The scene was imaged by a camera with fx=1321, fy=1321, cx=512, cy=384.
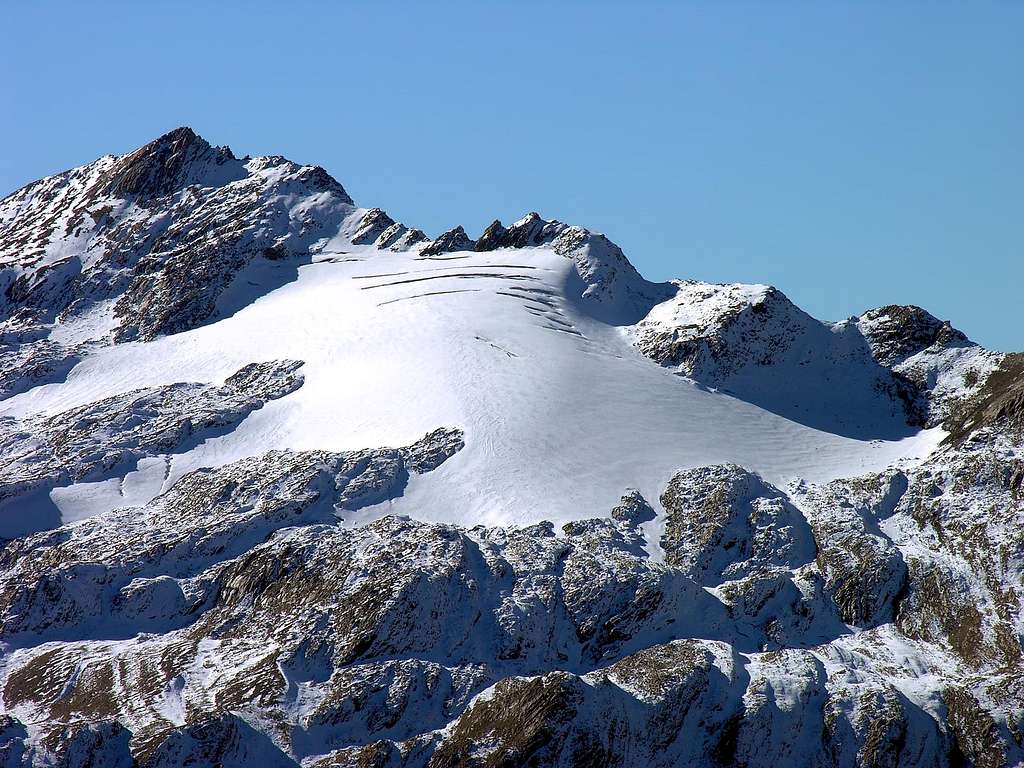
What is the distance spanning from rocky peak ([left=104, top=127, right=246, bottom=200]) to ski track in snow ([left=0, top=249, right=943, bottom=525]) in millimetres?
19475

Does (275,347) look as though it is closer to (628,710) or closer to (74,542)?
(74,542)

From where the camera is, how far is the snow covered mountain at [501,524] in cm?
6084

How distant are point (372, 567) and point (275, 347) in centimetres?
3231

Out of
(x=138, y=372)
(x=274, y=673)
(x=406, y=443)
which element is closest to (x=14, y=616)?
(x=274, y=673)

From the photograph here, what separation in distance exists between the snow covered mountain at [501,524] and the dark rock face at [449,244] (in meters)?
2.07

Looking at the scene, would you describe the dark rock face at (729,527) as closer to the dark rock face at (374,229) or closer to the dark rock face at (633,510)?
the dark rock face at (633,510)

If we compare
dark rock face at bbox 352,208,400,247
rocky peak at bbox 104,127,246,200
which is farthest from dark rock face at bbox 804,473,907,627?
rocky peak at bbox 104,127,246,200

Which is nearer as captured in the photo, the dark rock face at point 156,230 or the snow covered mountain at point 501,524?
the snow covered mountain at point 501,524

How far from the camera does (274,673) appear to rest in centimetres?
6259

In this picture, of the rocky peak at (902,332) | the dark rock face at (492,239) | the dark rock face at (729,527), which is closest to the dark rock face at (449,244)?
the dark rock face at (492,239)

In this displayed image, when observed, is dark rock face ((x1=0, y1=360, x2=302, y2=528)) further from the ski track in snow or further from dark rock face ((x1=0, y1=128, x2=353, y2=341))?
dark rock face ((x1=0, y1=128, x2=353, y2=341))

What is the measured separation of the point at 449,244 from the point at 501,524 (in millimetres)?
45054

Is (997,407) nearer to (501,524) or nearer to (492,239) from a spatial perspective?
(501,524)

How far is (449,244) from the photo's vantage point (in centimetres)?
11300
